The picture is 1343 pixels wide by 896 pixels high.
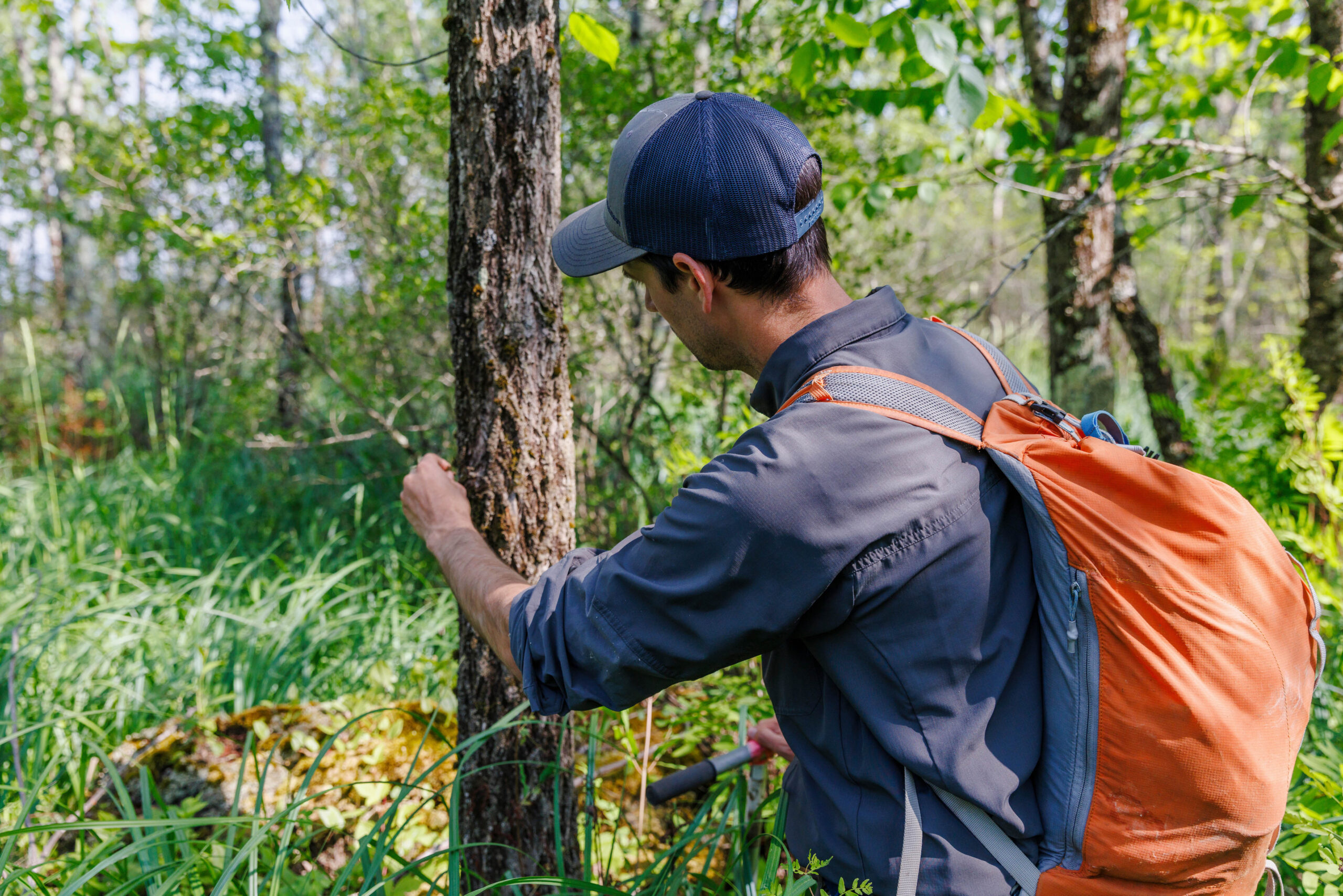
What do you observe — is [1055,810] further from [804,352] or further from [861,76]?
[861,76]

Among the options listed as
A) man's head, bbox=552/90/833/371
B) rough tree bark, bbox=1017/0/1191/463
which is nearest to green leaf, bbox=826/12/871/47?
man's head, bbox=552/90/833/371

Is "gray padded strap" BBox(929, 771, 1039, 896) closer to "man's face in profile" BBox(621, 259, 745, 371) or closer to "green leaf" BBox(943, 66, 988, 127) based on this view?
"man's face in profile" BBox(621, 259, 745, 371)

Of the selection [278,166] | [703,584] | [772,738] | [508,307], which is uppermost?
[278,166]

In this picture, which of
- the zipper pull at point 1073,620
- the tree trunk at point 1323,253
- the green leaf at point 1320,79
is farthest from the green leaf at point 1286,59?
the zipper pull at point 1073,620

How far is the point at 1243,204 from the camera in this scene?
3.28m

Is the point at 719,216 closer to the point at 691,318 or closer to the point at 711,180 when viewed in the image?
the point at 711,180

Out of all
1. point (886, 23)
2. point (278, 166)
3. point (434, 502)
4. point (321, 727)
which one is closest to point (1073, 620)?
point (434, 502)

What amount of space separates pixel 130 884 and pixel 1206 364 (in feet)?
17.0

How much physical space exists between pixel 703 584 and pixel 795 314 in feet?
1.61

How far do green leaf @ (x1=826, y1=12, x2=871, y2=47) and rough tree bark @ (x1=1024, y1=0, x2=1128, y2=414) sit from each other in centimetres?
142

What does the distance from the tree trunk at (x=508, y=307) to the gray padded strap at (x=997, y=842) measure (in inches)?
37.1

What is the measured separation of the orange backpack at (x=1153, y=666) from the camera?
963mm

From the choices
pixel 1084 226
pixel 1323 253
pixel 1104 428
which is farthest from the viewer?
pixel 1323 253

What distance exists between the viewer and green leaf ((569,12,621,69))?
1872 mm
